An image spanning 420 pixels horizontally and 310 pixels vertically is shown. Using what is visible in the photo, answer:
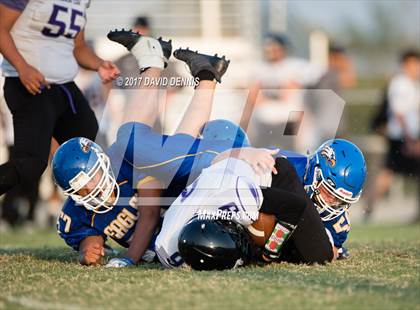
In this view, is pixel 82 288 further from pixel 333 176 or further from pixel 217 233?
pixel 333 176

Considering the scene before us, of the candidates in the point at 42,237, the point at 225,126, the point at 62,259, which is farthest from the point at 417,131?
the point at 62,259

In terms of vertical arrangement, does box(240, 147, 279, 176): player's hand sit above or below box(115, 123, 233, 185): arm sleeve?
above

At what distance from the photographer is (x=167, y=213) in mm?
4824

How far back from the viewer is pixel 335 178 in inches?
191

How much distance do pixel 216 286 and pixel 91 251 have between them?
Result: 1203 millimetres

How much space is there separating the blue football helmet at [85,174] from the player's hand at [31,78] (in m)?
0.58

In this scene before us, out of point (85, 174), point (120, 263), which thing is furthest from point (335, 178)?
point (85, 174)

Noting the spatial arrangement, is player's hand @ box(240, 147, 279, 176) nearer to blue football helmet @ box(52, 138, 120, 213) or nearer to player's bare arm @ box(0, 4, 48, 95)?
blue football helmet @ box(52, 138, 120, 213)

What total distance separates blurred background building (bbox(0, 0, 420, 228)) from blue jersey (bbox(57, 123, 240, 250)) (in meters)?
2.39

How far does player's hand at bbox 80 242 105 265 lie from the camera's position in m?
4.89

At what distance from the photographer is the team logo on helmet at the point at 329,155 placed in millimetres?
4916

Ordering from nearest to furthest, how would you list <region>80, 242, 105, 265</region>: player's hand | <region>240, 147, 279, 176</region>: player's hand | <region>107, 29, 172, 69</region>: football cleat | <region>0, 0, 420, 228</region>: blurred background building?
<region>240, 147, 279, 176</region>: player's hand
<region>80, 242, 105, 265</region>: player's hand
<region>107, 29, 172, 69</region>: football cleat
<region>0, 0, 420, 228</region>: blurred background building

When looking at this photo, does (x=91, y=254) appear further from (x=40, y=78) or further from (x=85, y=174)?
(x=40, y=78)

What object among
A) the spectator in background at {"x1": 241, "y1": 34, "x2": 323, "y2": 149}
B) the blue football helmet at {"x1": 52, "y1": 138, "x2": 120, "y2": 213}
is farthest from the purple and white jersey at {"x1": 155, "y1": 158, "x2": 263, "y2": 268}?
the spectator in background at {"x1": 241, "y1": 34, "x2": 323, "y2": 149}
